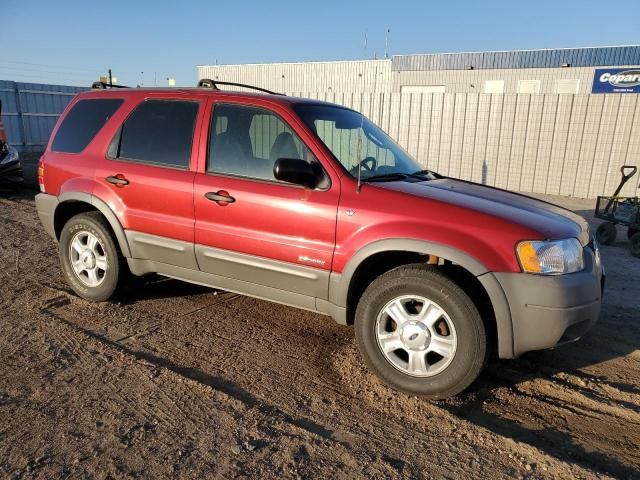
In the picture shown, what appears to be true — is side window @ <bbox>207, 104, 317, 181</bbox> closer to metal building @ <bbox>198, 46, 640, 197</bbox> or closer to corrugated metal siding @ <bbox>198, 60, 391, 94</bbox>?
metal building @ <bbox>198, 46, 640, 197</bbox>

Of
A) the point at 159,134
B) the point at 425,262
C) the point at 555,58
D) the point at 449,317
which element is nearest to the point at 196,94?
the point at 159,134

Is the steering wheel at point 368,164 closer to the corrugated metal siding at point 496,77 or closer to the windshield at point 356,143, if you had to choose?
the windshield at point 356,143

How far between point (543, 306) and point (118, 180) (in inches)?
141

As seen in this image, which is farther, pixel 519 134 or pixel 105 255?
pixel 519 134

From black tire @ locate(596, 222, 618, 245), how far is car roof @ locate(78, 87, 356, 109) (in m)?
5.53

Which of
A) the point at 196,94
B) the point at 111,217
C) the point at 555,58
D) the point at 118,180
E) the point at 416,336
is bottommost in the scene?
the point at 416,336

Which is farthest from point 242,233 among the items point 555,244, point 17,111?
point 17,111

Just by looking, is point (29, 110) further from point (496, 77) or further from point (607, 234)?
point (496, 77)

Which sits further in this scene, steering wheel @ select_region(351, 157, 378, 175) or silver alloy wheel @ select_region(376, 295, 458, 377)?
steering wheel @ select_region(351, 157, 378, 175)

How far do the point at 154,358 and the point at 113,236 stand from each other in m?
1.45

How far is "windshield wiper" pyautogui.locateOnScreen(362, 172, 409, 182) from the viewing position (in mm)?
3584

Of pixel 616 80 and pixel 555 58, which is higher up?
pixel 555 58

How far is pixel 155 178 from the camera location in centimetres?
411

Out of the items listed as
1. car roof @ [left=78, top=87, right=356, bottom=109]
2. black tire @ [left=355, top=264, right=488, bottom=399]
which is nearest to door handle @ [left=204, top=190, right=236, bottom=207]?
car roof @ [left=78, top=87, right=356, bottom=109]
